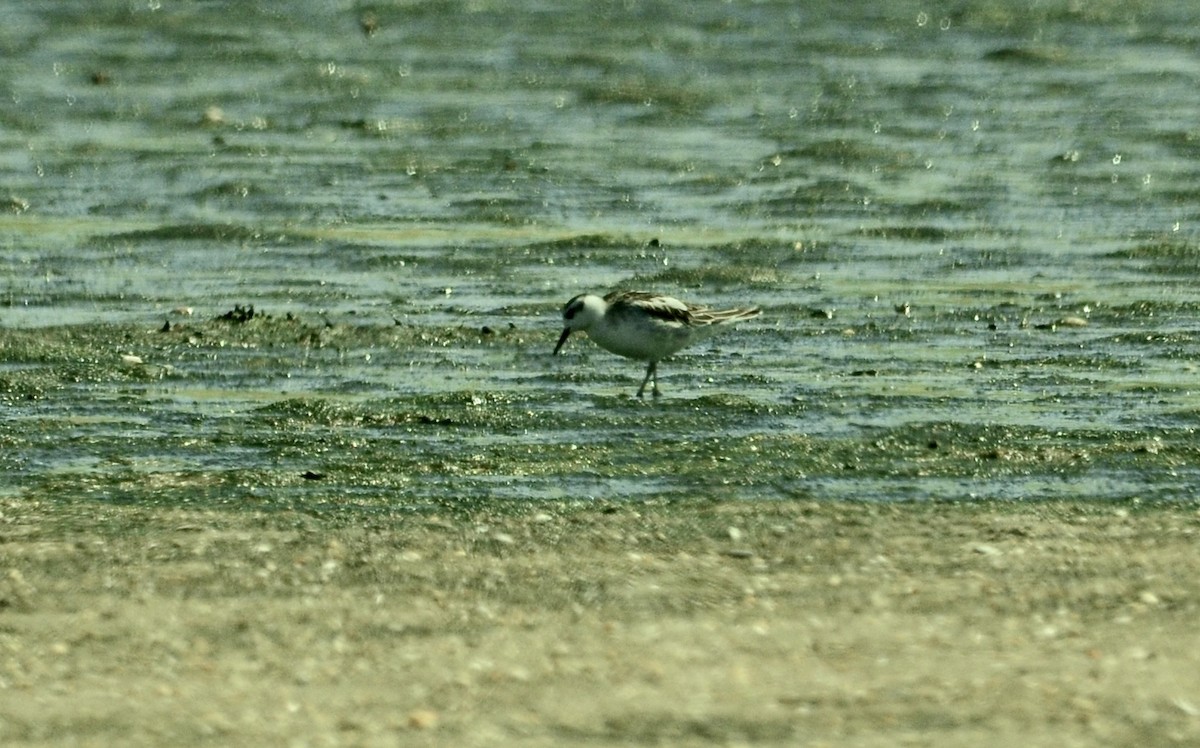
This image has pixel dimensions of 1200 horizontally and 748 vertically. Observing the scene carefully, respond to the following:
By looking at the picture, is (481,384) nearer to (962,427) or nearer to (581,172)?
(962,427)

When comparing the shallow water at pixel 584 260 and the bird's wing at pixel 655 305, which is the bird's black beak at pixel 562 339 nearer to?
the shallow water at pixel 584 260

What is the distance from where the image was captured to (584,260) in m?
17.8

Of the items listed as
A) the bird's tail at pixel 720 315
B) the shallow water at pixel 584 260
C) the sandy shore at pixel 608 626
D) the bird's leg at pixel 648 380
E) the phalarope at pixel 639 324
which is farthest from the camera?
the bird's tail at pixel 720 315

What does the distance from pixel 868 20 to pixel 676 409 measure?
23.0 metres

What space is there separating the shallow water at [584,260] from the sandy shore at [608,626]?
682 mm

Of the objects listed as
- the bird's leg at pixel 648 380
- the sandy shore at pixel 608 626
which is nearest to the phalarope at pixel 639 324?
the bird's leg at pixel 648 380

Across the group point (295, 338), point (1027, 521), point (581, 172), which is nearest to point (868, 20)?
point (581, 172)

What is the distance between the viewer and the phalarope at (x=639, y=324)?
1348 cm

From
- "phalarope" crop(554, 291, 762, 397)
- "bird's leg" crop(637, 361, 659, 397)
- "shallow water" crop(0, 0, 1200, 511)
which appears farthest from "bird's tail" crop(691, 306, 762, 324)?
"bird's leg" crop(637, 361, 659, 397)

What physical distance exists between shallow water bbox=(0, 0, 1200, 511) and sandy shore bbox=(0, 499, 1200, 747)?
2.24 feet

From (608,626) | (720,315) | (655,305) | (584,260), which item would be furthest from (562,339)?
(608,626)

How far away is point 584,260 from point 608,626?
352 inches

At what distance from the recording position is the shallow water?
38.9 ft

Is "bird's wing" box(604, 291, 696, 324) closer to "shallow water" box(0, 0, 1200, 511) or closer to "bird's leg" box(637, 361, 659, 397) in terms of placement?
"bird's leg" box(637, 361, 659, 397)
